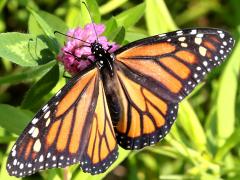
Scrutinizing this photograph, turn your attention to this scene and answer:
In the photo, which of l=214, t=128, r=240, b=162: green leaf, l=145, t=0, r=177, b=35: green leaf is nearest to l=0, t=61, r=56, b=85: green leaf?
l=145, t=0, r=177, b=35: green leaf

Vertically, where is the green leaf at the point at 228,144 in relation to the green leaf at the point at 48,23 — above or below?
below

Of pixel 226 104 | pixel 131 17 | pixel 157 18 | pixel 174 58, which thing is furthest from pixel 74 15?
pixel 174 58

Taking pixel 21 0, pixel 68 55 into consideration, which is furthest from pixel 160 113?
pixel 21 0

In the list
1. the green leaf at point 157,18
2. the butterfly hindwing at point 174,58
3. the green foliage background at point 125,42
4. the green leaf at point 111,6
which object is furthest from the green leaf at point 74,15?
the butterfly hindwing at point 174,58

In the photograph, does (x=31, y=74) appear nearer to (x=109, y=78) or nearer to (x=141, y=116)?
(x=109, y=78)

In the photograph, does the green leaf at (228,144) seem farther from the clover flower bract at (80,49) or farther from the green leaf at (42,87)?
the green leaf at (42,87)

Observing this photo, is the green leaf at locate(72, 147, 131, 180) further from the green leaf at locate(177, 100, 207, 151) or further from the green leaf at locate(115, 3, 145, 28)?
the green leaf at locate(115, 3, 145, 28)

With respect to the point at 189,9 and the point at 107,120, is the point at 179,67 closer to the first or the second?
the point at 107,120
